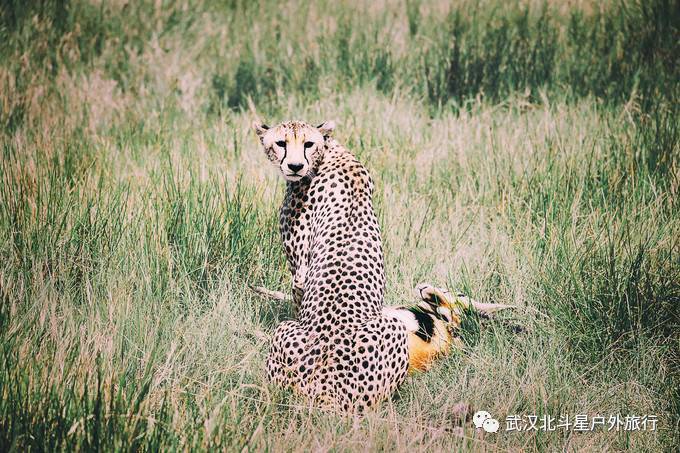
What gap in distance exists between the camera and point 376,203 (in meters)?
4.19

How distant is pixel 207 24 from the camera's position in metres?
6.58

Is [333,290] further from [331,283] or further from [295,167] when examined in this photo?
[295,167]

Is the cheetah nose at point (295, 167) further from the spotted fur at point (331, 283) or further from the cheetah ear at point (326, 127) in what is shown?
the cheetah ear at point (326, 127)

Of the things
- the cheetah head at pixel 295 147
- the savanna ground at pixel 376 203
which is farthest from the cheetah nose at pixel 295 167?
the savanna ground at pixel 376 203

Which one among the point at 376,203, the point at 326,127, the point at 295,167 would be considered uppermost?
the point at 326,127

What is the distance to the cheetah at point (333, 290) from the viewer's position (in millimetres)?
2828

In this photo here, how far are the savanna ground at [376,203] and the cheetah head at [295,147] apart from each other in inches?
25.5

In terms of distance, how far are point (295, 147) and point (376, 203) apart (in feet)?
3.54

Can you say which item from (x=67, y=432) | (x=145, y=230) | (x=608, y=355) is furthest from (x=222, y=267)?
(x=608, y=355)

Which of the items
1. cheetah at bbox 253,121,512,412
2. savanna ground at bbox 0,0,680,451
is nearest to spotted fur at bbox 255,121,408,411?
cheetah at bbox 253,121,512,412

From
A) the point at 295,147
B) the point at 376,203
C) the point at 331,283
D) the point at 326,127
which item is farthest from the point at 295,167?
the point at 376,203

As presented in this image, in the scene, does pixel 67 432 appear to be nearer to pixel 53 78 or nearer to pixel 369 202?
pixel 369 202

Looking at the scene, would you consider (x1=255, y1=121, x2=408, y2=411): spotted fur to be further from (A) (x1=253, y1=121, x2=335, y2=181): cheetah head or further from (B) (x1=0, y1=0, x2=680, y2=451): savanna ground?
(B) (x1=0, y1=0, x2=680, y2=451): savanna ground

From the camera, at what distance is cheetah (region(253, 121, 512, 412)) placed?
283cm
